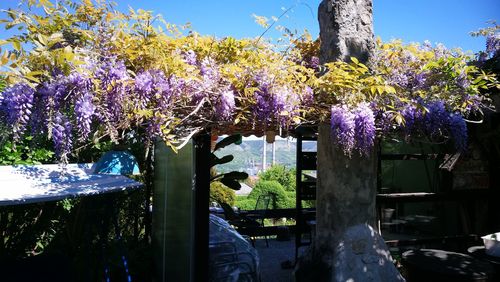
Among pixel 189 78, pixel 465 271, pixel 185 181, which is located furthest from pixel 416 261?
pixel 189 78

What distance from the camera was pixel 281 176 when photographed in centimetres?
1316

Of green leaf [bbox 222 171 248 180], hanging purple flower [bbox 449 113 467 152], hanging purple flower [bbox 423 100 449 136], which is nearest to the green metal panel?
green leaf [bbox 222 171 248 180]

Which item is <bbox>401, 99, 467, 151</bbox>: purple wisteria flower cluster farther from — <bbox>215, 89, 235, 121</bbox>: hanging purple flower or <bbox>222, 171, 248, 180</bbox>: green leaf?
<bbox>222, 171, 248, 180</bbox>: green leaf

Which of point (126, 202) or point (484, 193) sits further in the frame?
point (126, 202)

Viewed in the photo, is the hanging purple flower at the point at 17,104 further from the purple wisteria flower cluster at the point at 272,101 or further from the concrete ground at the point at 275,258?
the concrete ground at the point at 275,258

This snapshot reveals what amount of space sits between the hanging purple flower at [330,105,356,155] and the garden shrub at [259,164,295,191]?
1049 cm

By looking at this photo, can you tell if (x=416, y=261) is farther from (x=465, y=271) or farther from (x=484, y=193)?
(x=484, y=193)

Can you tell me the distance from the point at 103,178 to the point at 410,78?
304 cm

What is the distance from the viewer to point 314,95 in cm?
264

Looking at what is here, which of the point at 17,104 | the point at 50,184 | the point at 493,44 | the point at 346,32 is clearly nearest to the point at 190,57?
the point at 17,104

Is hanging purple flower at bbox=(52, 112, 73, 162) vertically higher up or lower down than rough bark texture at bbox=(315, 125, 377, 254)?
higher up

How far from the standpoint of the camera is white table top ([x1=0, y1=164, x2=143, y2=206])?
114 inches

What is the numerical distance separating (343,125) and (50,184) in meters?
2.66

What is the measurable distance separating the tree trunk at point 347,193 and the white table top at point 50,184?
1910mm
